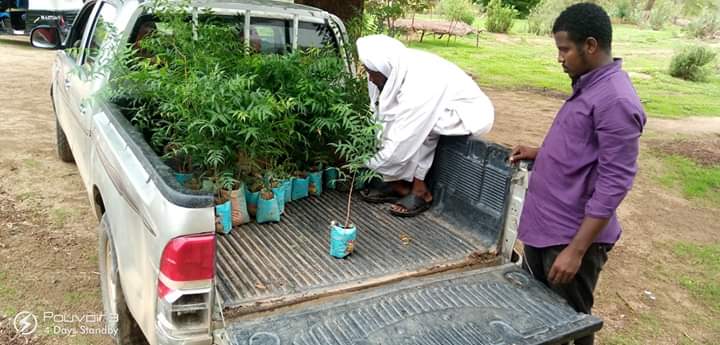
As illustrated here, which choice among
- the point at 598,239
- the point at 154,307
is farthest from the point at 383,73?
the point at 154,307

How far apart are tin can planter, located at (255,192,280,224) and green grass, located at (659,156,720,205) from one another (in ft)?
17.1

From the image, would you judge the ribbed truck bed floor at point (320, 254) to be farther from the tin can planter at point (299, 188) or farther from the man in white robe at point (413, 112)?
the man in white robe at point (413, 112)

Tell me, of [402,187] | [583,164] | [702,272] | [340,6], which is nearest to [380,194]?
[402,187]

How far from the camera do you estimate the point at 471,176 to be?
10.1 feet

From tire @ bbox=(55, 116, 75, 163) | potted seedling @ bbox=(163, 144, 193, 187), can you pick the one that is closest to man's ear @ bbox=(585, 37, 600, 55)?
potted seedling @ bbox=(163, 144, 193, 187)

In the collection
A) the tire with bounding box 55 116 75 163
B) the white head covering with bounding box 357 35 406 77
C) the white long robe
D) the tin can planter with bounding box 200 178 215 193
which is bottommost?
the tire with bounding box 55 116 75 163

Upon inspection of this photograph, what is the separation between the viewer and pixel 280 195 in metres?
3.28

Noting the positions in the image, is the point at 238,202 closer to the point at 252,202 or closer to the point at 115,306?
the point at 252,202

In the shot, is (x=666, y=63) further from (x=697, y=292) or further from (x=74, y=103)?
(x=74, y=103)

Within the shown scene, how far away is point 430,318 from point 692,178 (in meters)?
6.11

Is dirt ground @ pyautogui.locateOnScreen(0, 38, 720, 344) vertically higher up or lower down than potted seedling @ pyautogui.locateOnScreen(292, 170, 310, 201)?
lower down

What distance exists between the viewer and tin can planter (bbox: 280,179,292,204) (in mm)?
3381

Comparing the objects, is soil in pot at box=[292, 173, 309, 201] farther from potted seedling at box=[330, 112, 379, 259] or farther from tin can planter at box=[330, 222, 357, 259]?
Result: tin can planter at box=[330, 222, 357, 259]

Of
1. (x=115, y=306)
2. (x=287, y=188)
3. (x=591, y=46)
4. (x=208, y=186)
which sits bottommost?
(x=115, y=306)
